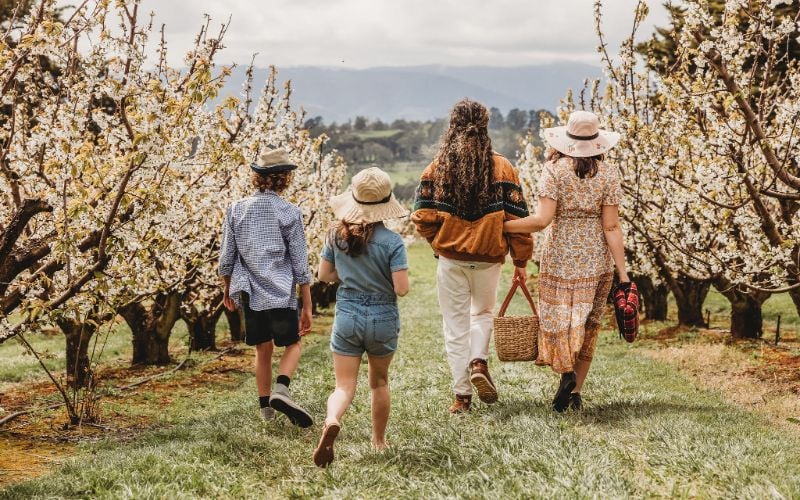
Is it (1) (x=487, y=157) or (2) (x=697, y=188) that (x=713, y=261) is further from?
(1) (x=487, y=157)

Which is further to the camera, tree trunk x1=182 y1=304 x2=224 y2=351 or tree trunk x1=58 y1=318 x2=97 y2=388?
tree trunk x1=182 y1=304 x2=224 y2=351

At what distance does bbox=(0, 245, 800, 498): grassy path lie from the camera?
4.44 m

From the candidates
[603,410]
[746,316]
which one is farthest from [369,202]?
[746,316]

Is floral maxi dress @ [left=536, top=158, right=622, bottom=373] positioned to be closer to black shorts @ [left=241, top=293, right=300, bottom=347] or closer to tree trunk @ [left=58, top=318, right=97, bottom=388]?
black shorts @ [left=241, top=293, right=300, bottom=347]

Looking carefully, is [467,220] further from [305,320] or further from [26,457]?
[26,457]

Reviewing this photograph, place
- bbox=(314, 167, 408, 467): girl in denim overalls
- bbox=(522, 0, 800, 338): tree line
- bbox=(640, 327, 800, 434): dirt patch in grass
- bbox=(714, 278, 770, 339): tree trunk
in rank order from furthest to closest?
bbox=(714, 278, 770, 339): tree trunk < bbox=(640, 327, 800, 434): dirt patch in grass < bbox=(522, 0, 800, 338): tree line < bbox=(314, 167, 408, 467): girl in denim overalls

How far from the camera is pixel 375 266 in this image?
5.25 metres

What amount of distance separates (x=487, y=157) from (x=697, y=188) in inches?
146

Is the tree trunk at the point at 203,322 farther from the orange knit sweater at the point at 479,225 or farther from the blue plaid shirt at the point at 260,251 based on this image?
the orange knit sweater at the point at 479,225

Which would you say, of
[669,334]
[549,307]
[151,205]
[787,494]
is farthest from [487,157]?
[669,334]

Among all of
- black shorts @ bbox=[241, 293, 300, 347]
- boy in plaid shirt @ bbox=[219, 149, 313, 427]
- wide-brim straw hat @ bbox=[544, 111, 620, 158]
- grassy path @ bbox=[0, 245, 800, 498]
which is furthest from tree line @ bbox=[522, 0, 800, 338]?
black shorts @ bbox=[241, 293, 300, 347]

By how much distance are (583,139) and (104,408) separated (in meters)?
6.66

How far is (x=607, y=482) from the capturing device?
435cm

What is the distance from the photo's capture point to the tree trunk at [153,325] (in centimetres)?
1328
